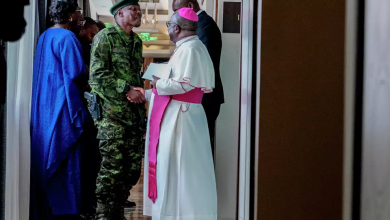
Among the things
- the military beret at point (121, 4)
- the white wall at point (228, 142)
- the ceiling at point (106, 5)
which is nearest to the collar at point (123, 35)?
the military beret at point (121, 4)

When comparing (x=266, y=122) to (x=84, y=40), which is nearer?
(x=266, y=122)

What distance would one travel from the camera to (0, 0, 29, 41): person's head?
98 centimetres

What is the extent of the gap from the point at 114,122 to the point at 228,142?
2.83 feet

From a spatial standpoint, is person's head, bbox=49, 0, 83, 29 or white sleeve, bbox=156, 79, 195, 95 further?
person's head, bbox=49, 0, 83, 29

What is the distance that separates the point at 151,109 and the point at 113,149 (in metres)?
0.43

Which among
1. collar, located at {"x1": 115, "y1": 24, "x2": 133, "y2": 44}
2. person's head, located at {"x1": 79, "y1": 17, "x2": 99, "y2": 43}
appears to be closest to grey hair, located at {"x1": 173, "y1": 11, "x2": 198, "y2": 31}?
collar, located at {"x1": 115, "y1": 24, "x2": 133, "y2": 44}

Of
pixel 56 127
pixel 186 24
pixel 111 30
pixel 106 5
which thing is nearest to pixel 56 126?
pixel 56 127

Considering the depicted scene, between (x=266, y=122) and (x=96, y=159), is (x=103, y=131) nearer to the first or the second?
(x=96, y=159)

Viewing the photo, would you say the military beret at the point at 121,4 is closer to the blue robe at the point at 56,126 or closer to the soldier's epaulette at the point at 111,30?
the soldier's epaulette at the point at 111,30

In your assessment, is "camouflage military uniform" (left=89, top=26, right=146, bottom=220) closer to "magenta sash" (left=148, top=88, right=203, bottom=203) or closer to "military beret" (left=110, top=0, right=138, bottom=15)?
"military beret" (left=110, top=0, right=138, bottom=15)

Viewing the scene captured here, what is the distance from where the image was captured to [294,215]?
1.56 meters

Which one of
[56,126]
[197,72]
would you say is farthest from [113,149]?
[197,72]

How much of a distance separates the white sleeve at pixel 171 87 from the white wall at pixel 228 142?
858 mm

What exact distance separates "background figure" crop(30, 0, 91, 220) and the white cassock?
587 millimetres
